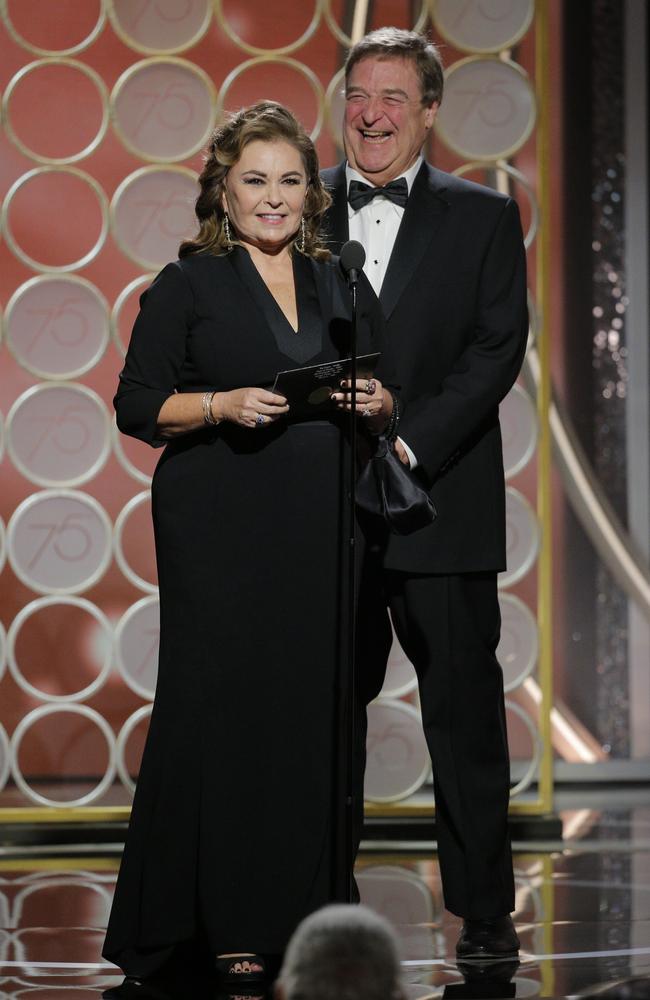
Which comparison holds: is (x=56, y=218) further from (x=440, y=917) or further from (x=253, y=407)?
(x=440, y=917)

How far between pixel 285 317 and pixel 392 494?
1.16 ft

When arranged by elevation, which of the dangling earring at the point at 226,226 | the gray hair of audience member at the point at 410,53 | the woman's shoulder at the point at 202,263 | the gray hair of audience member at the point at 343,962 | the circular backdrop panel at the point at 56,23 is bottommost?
the gray hair of audience member at the point at 343,962

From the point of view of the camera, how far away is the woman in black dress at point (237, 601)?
2408 millimetres

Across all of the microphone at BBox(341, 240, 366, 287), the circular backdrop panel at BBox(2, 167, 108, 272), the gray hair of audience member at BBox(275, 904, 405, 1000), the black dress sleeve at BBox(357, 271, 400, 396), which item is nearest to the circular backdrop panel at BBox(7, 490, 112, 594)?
the circular backdrop panel at BBox(2, 167, 108, 272)

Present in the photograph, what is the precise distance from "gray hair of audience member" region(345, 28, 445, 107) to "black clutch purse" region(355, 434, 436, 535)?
77 centimetres

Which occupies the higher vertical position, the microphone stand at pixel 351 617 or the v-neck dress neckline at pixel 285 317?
the v-neck dress neckline at pixel 285 317

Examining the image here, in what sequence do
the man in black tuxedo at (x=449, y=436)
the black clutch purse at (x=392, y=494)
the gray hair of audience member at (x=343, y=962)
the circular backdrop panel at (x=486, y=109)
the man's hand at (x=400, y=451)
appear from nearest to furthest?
the gray hair of audience member at (x=343, y=962) < the black clutch purse at (x=392, y=494) < the man's hand at (x=400, y=451) < the man in black tuxedo at (x=449, y=436) < the circular backdrop panel at (x=486, y=109)

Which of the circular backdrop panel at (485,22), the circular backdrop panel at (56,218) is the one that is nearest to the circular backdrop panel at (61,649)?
the circular backdrop panel at (56,218)

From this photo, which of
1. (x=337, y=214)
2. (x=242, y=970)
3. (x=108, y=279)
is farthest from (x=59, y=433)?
(x=242, y=970)

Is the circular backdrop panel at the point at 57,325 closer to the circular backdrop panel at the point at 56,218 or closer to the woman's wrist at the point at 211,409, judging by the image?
the circular backdrop panel at the point at 56,218

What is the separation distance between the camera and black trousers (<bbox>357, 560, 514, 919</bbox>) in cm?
269

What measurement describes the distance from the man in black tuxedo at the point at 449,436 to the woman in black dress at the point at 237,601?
0.96 ft

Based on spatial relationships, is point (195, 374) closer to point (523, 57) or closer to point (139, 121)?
point (139, 121)

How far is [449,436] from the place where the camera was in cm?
265
